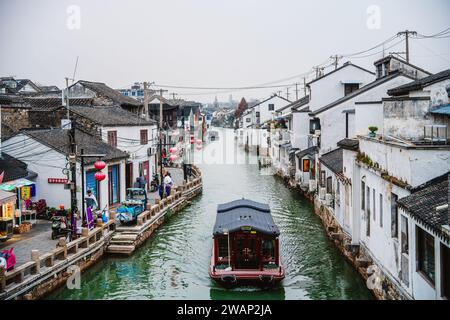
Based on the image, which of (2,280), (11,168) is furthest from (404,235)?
(11,168)

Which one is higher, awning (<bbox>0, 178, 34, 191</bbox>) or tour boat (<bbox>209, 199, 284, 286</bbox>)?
awning (<bbox>0, 178, 34, 191</bbox>)

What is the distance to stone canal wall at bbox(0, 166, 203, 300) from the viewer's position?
15047mm

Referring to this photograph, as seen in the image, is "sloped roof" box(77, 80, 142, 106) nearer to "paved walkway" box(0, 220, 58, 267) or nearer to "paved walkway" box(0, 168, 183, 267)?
"paved walkway" box(0, 168, 183, 267)

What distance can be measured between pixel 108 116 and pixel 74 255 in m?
17.7

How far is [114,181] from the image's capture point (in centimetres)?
3081

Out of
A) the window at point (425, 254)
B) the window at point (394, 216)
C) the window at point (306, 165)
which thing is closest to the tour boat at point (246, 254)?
the window at point (394, 216)

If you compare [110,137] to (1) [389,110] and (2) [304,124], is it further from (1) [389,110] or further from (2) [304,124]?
(1) [389,110]

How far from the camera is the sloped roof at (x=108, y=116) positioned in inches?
1289

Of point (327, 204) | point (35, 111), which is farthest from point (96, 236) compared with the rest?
point (35, 111)

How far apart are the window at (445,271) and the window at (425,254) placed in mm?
643

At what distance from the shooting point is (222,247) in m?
17.9

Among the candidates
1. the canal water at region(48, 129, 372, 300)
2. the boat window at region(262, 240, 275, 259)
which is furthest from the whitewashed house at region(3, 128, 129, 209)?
the boat window at region(262, 240, 275, 259)

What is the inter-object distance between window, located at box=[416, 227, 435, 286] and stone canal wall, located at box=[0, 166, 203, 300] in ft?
37.3

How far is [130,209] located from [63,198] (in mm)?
3727
